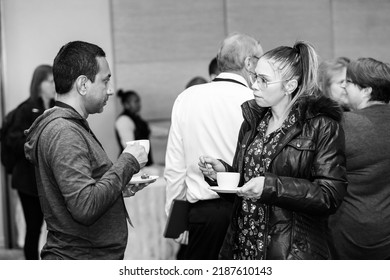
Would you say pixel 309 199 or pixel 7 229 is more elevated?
pixel 309 199

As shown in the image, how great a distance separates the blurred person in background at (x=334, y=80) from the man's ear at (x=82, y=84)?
1.62 m

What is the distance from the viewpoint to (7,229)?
6.36 metres

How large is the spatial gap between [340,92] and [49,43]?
3.72m

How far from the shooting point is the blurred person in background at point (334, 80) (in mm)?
3486

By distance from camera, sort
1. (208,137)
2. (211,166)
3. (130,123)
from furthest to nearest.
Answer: (130,123), (208,137), (211,166)

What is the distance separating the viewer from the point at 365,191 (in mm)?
2711

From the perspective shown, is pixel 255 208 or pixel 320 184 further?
pixel 255 208

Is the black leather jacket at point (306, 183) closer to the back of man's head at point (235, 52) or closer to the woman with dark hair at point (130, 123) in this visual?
the back of man's head at point (235, 52)

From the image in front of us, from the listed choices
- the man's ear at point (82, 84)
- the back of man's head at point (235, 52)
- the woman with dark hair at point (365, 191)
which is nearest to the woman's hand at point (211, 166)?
the man's ear at point (82, 84)

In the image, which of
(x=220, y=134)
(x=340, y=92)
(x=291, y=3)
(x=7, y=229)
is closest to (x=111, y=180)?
(x=220, y=134)

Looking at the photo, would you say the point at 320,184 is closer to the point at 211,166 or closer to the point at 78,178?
the point at 211,166

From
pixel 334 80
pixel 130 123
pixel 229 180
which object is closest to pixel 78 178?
pixel 229 180

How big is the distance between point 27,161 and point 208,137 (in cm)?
174
